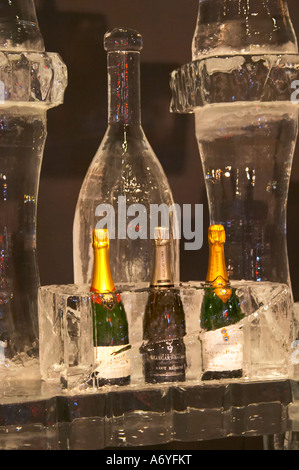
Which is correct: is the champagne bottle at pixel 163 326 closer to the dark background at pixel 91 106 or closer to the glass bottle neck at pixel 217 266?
the glass bottle neck at pixel 217 266

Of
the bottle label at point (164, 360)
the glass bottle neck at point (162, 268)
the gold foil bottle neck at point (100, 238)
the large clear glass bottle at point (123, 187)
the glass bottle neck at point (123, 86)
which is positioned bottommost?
the bottle label at point (164, 360)

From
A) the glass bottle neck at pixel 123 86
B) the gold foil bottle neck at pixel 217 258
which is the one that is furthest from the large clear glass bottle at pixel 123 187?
the gold foil bottle neck at pixel 217 258

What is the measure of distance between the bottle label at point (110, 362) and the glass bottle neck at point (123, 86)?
0.42 metres

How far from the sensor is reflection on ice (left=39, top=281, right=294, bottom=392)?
1050 millimetres

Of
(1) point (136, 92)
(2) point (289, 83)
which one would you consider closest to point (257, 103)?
(2) point (289, 83)

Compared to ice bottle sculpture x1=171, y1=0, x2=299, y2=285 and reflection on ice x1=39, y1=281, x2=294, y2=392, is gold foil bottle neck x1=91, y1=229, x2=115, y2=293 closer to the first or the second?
reflection on ice x1=39, y1=281, x2=294, y2=392

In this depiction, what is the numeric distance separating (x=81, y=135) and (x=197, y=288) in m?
0.48

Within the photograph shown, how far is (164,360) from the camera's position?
1.07 meters

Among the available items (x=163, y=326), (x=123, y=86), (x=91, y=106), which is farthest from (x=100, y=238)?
(x=91, y=106)

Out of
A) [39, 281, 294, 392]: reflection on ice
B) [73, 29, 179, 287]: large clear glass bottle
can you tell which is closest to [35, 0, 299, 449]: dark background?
[73, 29, 179, 287]: large clear glass bottle

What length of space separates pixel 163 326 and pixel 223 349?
0.09 m

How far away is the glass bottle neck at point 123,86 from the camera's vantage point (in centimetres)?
129

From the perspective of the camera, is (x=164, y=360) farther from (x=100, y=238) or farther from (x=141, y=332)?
(x=100, y=238)

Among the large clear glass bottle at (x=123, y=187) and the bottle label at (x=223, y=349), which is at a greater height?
the large clear glass bottle at (x=123, y=187)
